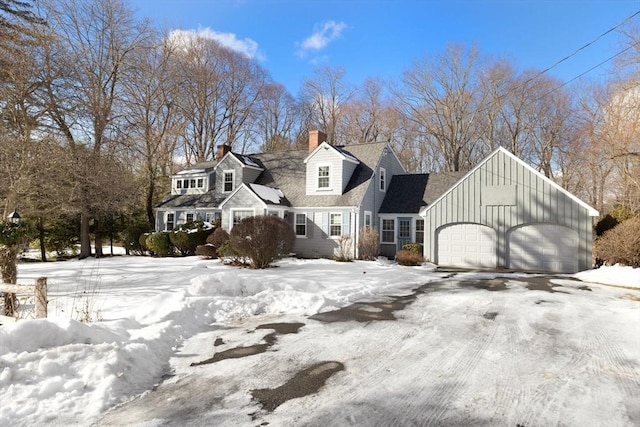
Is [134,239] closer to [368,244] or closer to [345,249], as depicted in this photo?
[345,249]

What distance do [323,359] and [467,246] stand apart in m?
14.6

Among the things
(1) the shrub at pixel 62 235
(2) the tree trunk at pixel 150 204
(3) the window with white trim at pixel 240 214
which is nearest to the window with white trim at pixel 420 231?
(3) the window with white trim at pixel 240 214

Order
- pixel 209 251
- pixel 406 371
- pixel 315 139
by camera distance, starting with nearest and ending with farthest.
→ pixel 406 371, pixel 209 251, pixel 315 139

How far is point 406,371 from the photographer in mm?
4898

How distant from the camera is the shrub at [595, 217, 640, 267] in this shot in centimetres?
1422

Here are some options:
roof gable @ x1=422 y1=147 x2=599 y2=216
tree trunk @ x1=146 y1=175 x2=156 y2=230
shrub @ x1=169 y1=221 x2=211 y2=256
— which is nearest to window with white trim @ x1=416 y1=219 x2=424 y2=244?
roof gable @ x1=422 y1=147 x2=599 y2=216

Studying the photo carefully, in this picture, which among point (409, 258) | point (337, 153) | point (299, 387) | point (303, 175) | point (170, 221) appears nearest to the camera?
point (299, 387)

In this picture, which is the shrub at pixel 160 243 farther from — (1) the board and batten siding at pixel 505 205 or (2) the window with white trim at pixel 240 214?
(1) the board and batten siding at pixel 505 205

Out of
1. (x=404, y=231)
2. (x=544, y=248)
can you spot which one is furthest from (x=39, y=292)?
(x=404, y=231)

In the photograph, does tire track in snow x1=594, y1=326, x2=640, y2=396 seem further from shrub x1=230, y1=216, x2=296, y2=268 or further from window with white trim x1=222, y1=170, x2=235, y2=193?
window with white trim x1=222, y1=170, x2=235, y2=193

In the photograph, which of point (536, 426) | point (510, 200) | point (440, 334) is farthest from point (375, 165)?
point (536, 426)

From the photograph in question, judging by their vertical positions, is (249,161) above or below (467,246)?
above

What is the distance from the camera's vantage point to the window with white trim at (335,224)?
21062 mm

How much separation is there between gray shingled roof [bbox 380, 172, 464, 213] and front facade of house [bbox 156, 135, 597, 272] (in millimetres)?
58
